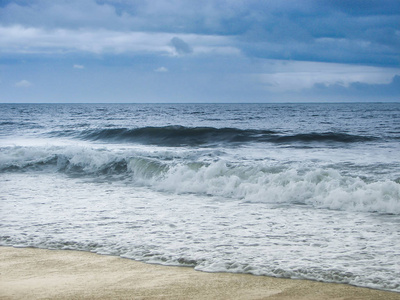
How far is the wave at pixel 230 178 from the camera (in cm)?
776

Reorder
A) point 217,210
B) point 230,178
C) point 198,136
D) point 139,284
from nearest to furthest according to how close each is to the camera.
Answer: point 139,284 < point 217,210 < point 230,178 < point 198,136

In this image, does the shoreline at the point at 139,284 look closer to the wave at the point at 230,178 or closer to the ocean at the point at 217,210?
the ocean at the point at 217,210

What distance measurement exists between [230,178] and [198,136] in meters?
13.2

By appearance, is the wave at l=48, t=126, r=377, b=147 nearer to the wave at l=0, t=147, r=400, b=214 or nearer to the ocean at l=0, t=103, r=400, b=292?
the ocean at l=0, t=103, r=400, b=292

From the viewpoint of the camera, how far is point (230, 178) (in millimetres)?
9406

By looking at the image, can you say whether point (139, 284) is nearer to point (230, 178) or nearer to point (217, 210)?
point (217, 210)

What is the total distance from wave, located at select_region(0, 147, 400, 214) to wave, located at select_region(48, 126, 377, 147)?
6.90 meters

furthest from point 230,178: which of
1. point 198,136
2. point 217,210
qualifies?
point 198,136

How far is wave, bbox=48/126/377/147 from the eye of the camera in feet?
65.1

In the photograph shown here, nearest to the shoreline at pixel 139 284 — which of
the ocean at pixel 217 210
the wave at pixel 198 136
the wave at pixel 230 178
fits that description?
the ocean at pixel 217 210

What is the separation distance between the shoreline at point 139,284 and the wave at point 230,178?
380cm

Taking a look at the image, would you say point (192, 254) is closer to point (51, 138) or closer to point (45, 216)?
point (45, 216)

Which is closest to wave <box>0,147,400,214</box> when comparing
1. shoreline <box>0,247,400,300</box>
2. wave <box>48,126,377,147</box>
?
shoreline <box>0,247,400,300</box>

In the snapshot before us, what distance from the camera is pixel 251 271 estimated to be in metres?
4.31
